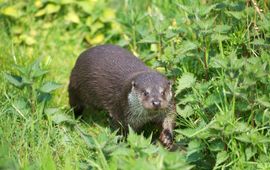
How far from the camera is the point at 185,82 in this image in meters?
4.46

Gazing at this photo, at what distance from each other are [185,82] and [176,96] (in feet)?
0.86

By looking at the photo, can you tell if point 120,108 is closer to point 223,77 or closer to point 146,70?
point 146,70

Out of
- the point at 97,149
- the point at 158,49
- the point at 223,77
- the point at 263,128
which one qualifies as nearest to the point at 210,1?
the point at 158,49

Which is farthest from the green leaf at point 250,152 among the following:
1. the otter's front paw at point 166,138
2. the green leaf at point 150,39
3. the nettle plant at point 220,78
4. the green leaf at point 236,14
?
the green leaf at point 150,39

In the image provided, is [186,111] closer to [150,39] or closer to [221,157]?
[221,157]

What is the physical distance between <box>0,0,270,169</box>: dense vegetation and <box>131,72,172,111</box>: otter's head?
115 mm

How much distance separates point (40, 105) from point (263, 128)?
1532 millimetres

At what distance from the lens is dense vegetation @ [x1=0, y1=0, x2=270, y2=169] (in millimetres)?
3818

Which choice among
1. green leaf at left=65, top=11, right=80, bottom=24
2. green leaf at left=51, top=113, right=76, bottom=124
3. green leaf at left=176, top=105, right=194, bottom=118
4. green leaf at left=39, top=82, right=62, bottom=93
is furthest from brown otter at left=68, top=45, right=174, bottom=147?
green leaf at left=65, top=11, right=80, bottom=24

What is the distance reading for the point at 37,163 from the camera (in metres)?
3.90

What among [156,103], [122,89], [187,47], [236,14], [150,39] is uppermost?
[236,14]

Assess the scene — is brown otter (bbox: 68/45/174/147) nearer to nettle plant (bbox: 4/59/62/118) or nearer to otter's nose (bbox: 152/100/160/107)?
otter's nose (bbox: 152/100/160/107)

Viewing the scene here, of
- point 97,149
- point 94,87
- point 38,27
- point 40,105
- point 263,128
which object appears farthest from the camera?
point 38,27

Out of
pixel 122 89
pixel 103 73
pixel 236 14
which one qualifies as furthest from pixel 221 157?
pixel 103 73
